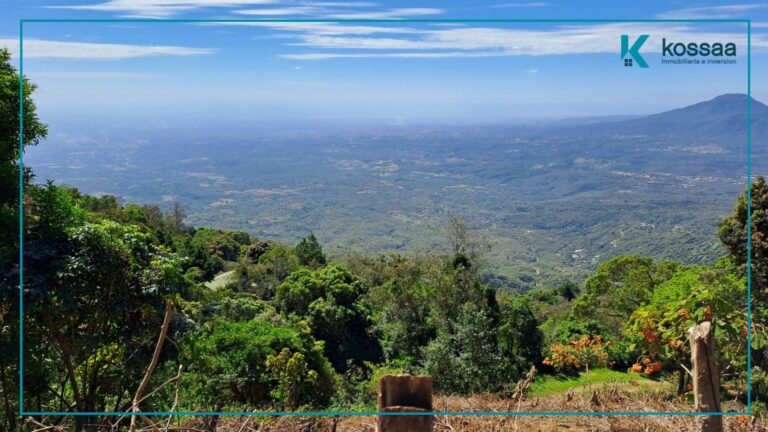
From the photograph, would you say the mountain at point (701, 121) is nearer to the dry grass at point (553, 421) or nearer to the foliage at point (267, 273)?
the dry grass at point (553, 421)

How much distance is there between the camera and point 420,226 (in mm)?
66062

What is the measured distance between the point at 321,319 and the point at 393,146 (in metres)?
74.7

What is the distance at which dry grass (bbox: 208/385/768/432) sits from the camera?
134 inches

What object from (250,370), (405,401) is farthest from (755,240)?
(405,401)

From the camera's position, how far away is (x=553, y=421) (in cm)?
372

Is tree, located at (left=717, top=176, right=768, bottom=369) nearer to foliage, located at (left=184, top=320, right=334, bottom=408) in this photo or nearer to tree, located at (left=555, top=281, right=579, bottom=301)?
foliage, located at (left=184, top=320, right=334, bottom=408)

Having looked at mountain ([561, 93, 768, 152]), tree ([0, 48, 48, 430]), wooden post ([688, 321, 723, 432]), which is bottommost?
wooden post ([688, 321, 723, 432])

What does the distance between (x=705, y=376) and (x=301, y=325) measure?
868 centimetres

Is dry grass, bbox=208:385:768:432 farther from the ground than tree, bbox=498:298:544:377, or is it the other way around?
dry grass, bbox=208:385:768:432

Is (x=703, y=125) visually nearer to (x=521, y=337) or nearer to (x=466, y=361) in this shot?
(x=521, y=337)

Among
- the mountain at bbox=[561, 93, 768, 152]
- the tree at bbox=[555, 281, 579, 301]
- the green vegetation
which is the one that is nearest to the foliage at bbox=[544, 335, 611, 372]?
the green vegetation

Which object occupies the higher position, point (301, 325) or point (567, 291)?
point (301, 325)

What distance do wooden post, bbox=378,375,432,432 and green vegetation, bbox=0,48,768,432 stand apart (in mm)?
1851

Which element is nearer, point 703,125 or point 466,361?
point 466,361
